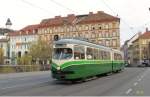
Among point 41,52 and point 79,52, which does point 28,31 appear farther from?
point 79,52

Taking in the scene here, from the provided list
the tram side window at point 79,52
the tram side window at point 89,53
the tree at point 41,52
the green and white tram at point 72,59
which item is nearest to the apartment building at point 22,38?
the tree at point 41,52

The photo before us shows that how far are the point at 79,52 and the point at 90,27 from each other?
379ft

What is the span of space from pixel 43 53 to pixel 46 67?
55716 millimetres

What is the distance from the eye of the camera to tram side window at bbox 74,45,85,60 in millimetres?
26891

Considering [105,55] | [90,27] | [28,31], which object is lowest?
[105,55]

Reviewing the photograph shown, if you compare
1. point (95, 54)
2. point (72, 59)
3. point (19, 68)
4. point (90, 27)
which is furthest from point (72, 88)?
point (90, 27)

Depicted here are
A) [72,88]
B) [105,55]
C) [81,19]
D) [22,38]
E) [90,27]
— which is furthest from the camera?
[22,38]

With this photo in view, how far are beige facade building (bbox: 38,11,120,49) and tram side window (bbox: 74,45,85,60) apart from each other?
102m

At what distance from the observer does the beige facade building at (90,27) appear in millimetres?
137250

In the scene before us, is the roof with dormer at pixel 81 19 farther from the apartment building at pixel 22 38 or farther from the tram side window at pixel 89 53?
the tram side window at pixel 89 53

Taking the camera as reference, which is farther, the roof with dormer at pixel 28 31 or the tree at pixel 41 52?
the roof with dormer at pixel 28 31

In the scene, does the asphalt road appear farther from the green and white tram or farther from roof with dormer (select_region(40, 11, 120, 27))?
roof with dormer (select_region(40, 11, 120, 27))

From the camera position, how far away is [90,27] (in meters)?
143

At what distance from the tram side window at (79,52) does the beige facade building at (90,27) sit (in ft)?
335
